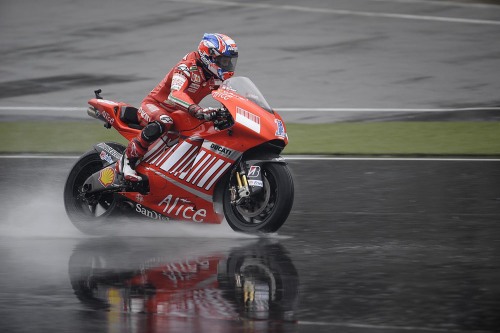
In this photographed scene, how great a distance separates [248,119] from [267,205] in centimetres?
76

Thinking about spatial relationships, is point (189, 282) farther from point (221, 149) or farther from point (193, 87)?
point (193, 87)

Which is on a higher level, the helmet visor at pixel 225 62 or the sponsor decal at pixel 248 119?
the helmet visor at pixel 225 62

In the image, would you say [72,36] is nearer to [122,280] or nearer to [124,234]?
[124,234]

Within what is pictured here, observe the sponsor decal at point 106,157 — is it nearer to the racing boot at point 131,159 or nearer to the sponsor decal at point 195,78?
the racing boot at point 131,159

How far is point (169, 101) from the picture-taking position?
1018cm

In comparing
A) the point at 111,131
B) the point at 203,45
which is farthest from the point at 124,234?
the point at 111,131

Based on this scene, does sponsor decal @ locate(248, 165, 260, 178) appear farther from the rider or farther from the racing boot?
the racing boot

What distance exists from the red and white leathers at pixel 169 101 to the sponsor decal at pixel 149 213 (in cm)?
28

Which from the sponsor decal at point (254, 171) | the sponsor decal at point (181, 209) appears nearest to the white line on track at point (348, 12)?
the sponsor decal at point (181, 209)

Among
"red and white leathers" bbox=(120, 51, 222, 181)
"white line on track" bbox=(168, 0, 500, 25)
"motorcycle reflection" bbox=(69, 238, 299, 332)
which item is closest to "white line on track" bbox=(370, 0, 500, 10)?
"white line on track" bbox=(168, 0, 500, 25)

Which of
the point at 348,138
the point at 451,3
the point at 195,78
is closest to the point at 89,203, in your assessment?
the point at 195,78

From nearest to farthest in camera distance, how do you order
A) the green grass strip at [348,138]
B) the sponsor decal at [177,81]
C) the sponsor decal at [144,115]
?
the sponsor decal at [177,81] < the sponsor decal at [144,115] < the green grass strip at [348,138]

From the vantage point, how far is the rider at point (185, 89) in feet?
33.1

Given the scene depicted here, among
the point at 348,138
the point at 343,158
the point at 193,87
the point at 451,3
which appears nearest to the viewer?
the point at 193,87
